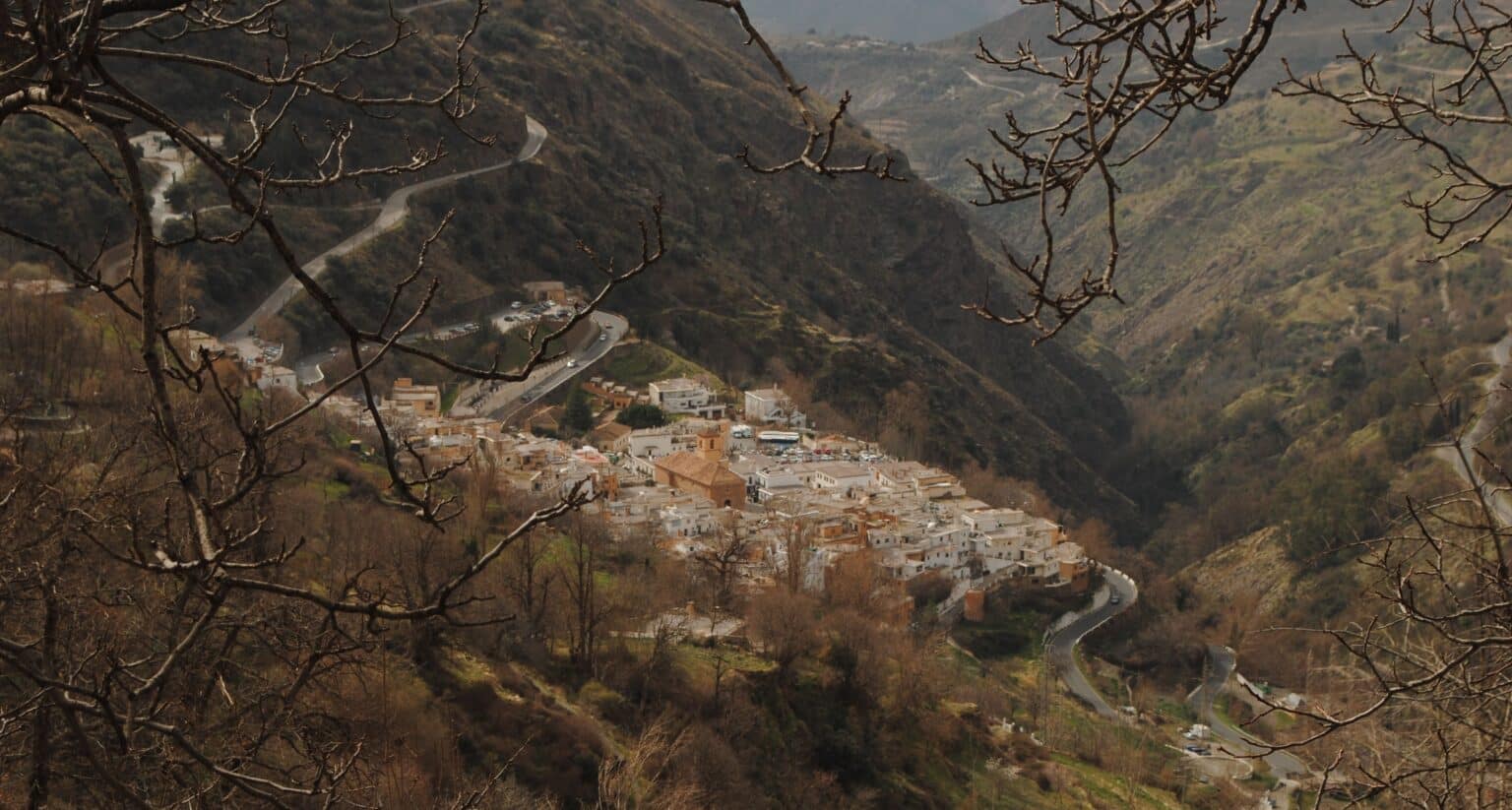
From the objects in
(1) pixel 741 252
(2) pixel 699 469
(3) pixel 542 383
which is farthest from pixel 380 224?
(1) pixel 741 252

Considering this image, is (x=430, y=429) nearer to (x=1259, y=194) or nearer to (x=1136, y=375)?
(x=1136, y=375)

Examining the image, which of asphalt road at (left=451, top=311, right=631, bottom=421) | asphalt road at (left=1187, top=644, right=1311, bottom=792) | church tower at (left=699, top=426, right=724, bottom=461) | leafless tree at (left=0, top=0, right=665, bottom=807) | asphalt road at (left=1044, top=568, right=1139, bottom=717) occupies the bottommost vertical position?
asphalt road at (left=451, top=311, right=631, bottom=421)

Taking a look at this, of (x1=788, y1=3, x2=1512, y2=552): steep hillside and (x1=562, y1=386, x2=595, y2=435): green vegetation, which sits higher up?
(x1=788, y1=3, x2=1512, y2=552): steep hillside

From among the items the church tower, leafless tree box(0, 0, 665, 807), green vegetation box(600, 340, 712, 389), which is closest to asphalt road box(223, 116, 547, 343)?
green vegetation box(600, 340, 712, 389)

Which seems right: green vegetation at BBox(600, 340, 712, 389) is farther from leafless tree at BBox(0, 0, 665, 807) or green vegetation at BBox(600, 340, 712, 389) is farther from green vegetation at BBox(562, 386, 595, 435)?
leafless tree at BBox(0, 0, 665, 807)

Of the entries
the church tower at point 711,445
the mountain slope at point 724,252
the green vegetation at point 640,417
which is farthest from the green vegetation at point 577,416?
the mountain slope at point 724,252

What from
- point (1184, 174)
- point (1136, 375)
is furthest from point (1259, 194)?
point (1136, 375)
